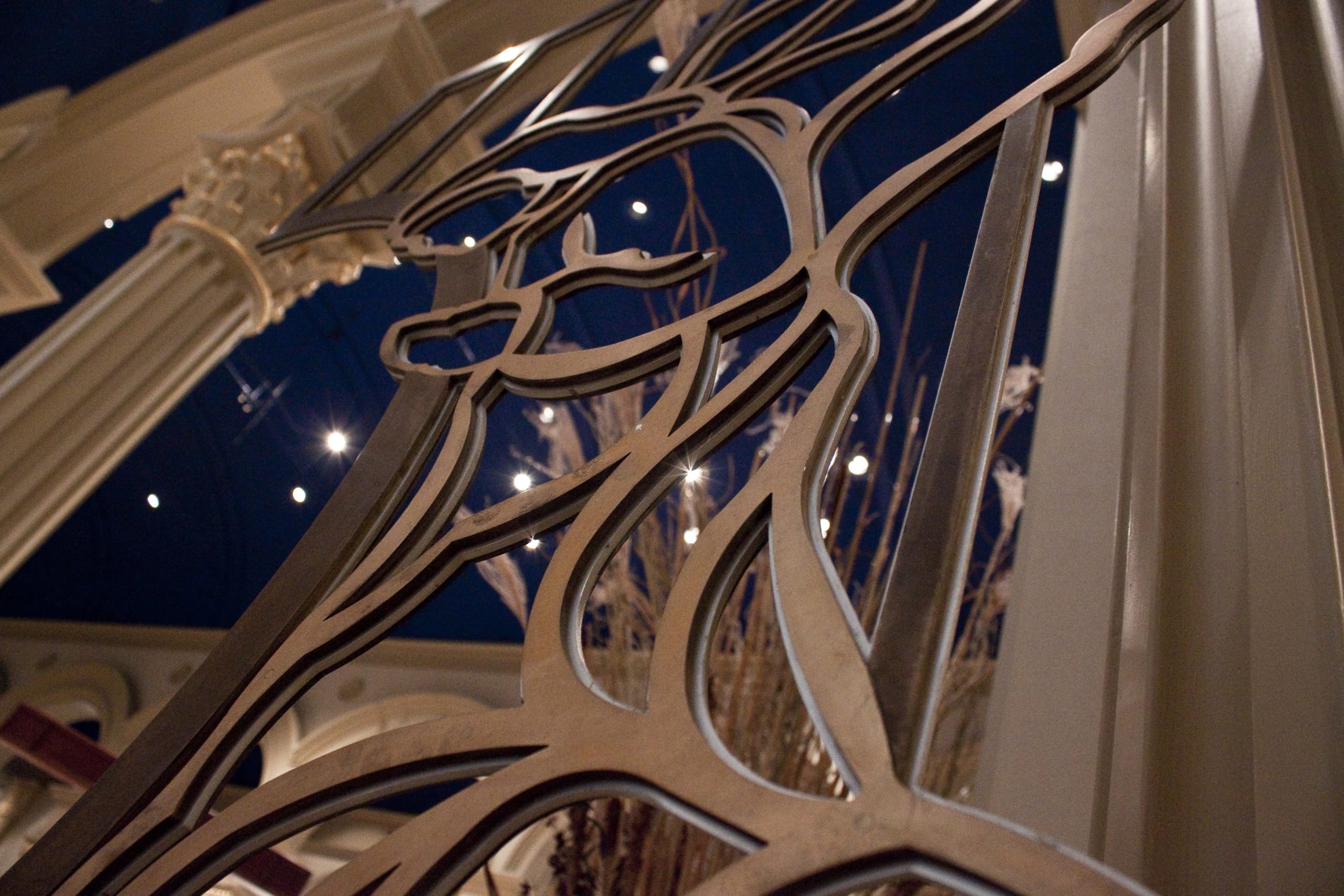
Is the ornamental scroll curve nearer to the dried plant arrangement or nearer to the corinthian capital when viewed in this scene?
the dried plant arrangement

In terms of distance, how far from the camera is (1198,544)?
53 cm

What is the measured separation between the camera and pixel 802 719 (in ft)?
3.48

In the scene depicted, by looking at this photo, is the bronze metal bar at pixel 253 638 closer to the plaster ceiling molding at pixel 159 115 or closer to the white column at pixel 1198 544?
the white column at pixel 1198 544

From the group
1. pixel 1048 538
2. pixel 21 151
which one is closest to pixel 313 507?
pixel 21 151

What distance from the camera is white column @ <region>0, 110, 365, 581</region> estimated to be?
6.02 feet

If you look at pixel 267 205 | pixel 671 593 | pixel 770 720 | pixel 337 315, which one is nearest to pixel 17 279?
pixel 267 205

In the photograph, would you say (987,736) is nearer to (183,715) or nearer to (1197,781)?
(1197,781)

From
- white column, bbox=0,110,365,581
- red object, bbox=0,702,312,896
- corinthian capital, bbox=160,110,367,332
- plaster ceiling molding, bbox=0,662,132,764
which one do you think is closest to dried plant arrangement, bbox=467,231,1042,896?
white column, bbox=0,110,365,581

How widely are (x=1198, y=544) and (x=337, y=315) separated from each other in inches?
220

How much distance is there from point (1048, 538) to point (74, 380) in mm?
1857

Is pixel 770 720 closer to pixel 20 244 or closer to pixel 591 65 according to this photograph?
pixel 591 65

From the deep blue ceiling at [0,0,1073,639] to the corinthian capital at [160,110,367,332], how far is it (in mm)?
1126

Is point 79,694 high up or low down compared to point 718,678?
up

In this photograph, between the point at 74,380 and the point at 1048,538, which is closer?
the point at 1048,538
